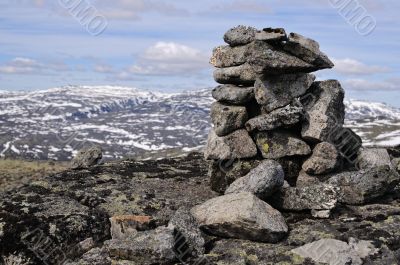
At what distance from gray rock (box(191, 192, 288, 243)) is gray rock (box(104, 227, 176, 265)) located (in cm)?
255

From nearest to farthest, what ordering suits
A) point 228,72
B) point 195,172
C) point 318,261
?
point 318,261
point 228,72
point 195,172

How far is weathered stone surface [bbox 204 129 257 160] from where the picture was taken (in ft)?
83.0

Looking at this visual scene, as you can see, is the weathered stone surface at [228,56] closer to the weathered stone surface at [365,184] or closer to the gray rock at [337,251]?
the weathered stone surface at [365,184]

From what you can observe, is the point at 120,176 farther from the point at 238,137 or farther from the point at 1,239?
the point at 1,239

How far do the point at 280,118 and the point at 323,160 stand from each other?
134 inches

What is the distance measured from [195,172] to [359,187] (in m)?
11.4

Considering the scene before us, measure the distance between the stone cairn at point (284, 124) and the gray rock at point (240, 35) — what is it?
0.06m

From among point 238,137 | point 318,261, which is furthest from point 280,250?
point 238,137

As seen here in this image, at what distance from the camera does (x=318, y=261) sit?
16438mm

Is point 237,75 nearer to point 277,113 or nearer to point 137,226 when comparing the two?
point 277,113

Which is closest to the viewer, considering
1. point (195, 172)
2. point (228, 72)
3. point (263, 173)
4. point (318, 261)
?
point (318, 261)

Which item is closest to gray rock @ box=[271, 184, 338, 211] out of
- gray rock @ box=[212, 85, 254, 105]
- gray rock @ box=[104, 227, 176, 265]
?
gray rock @ box=[212, 85, 254, 105]

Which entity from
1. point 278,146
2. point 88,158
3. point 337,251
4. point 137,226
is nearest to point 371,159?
point 278,146

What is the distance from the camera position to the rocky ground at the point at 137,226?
16.9 metres
